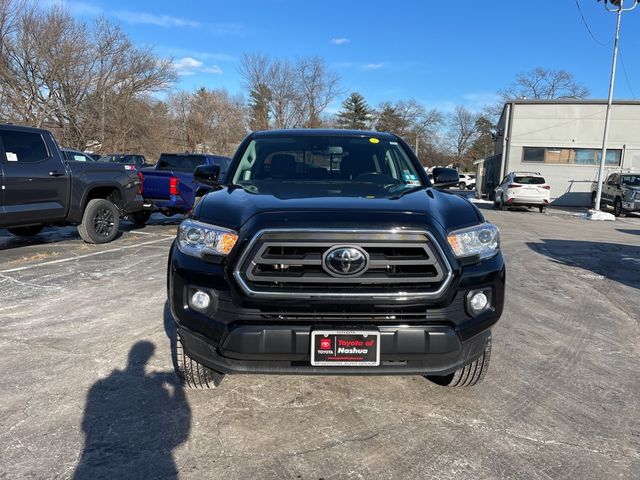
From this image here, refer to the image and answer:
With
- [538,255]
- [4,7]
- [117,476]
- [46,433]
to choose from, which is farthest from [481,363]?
[4,7]

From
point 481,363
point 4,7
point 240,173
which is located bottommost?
point 481,363

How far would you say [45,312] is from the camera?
490 centimetres

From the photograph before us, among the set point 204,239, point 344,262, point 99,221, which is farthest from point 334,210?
point 99,221

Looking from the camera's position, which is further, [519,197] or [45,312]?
[519,197]

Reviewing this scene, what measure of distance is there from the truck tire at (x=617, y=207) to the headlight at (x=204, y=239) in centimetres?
2159

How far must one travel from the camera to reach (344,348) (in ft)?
8.23

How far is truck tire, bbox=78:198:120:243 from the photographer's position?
8672mm

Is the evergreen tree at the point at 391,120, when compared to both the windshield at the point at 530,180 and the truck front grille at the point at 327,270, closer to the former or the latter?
the windshield at the point at 530,180

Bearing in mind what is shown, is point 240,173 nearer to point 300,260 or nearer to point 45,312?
point 300,260

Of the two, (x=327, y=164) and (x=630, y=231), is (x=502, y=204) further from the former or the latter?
(x=327, y=164)

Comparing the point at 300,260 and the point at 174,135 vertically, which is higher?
the point at 174,135

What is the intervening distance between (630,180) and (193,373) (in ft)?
73.1

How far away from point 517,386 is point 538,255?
20.0 ft

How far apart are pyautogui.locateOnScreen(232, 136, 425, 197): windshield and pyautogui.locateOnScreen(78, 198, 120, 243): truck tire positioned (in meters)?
5.64
